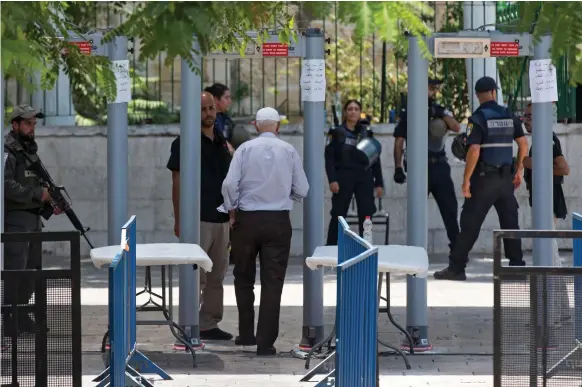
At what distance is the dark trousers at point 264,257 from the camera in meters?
9.80

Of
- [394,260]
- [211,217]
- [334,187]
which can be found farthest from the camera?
[334,187]

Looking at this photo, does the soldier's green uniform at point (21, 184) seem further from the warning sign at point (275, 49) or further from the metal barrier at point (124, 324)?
the warning sign at point (275, 49)

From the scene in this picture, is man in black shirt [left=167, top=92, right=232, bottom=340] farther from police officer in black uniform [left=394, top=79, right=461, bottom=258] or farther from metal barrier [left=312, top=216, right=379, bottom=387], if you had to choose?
police officer in black uniform [left=394, top=79, right=461, bottom=258]

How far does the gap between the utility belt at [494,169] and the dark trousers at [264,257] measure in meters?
3.25

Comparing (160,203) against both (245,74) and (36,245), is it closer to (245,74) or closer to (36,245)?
(245,74)

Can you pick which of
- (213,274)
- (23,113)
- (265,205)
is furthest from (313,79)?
(23,113)

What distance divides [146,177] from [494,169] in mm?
4636

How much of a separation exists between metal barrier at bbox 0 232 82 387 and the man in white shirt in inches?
118

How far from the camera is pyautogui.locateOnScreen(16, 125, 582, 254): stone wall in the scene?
51.2 ft

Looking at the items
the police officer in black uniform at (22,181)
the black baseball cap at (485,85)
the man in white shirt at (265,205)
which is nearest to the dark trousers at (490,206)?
the black baseball cap at (485,85)

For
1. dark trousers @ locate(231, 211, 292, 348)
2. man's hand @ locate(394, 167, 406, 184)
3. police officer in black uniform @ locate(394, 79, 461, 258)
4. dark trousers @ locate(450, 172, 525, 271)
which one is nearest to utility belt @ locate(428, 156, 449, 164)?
police officer in black uniform @ locate(394, 79, 461, 258)

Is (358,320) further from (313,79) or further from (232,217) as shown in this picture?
(313,79)

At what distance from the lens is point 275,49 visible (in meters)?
9.87

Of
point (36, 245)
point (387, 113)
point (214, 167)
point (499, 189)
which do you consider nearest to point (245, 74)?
point (387, 113)
